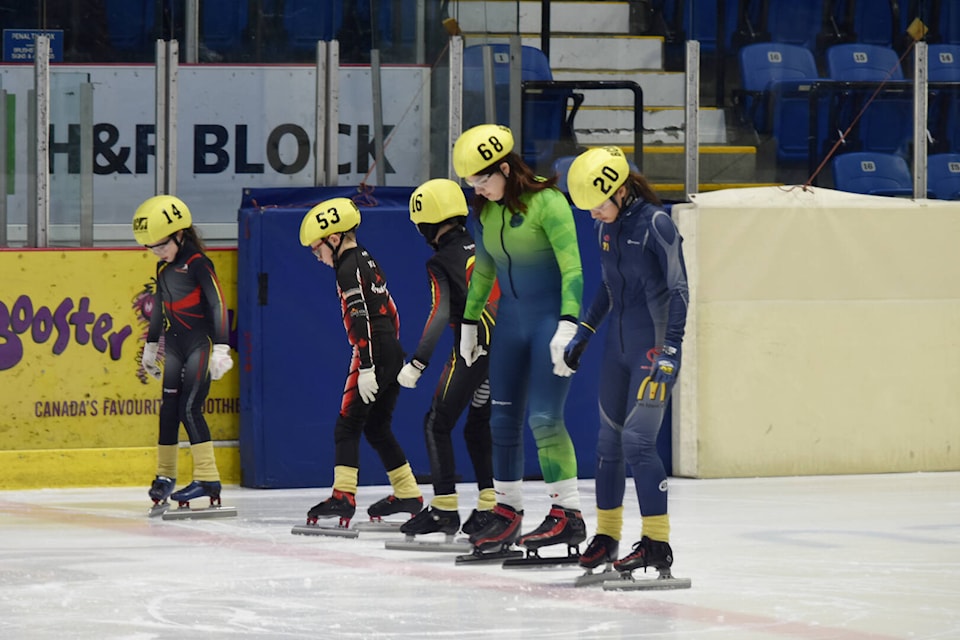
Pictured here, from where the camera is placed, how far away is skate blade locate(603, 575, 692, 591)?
20.3ft

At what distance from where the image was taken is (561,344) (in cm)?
643

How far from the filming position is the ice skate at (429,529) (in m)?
7.48

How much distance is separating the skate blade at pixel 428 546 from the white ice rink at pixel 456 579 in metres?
0.09

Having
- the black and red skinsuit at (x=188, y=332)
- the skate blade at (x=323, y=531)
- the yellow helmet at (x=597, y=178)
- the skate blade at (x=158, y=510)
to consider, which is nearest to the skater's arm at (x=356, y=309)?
the skate blade at (x=323, y=531)

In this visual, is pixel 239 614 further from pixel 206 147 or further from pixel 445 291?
pixel 206 147

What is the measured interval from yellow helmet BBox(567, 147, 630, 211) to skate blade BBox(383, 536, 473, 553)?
1.90 meters

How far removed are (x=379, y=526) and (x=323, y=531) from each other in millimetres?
359

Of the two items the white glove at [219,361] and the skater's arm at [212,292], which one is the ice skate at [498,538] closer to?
the white glove at [219,361]

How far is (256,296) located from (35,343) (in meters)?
1.38

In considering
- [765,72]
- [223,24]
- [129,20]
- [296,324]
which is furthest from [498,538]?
[765,72]

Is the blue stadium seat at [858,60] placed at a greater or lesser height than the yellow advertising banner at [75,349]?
greater

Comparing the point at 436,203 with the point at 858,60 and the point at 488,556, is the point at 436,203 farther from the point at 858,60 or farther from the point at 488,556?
the point at 858,60

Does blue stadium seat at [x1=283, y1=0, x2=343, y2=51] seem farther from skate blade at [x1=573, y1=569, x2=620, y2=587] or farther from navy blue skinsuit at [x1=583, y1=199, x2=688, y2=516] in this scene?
skate blade at [x1=573, y1=569, x2=620, y2=587]

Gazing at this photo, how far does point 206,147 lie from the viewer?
33.6 feet
